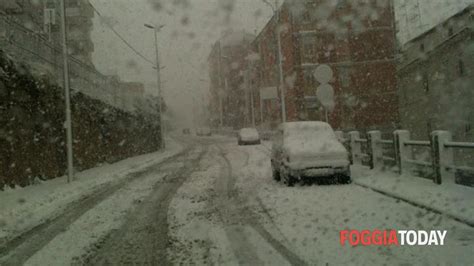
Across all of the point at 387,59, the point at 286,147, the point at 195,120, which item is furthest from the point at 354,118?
the point at 195,120

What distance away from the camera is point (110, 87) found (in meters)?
26.2

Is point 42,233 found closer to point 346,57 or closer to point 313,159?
point 313,159

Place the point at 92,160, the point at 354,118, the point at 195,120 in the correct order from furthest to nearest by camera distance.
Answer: the point at 195,120
the point at 354,118
the point at 92,160

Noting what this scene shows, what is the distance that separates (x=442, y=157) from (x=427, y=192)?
3.57 ft

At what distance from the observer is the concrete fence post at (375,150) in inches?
562

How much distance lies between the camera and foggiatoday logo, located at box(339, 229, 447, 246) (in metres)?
5.86

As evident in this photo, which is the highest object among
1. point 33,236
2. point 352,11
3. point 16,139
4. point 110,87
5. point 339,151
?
point 352,11

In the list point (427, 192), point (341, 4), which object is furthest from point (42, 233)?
point (341, 4)

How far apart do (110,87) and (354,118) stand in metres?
28.4

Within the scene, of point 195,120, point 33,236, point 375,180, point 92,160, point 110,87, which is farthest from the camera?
point 195,120

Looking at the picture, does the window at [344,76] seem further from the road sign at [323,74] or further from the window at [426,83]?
the road sign at [323,74]

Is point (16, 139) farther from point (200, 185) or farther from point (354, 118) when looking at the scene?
point (354, 118)

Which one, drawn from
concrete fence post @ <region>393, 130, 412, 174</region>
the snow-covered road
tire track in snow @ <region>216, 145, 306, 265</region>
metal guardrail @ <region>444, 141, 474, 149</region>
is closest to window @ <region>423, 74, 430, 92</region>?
concrete fence post @ <region>393, 130, 412, 174</region>

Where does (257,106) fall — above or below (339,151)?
above
